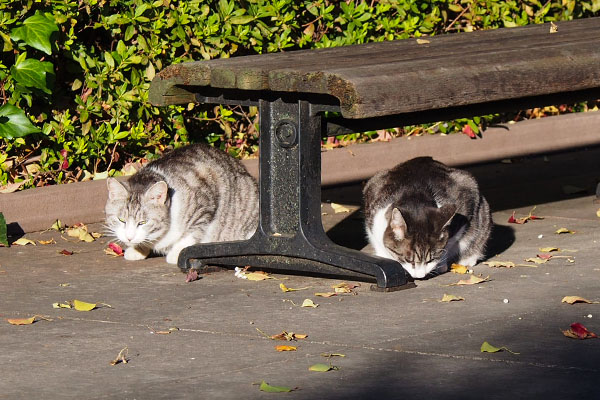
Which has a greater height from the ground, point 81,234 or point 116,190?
point 116,190

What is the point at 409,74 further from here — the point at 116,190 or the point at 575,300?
the point at 116,190

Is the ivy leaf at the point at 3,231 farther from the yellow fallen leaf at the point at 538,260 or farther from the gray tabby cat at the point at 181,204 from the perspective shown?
the yellow fallen leaf at the point at 538,260

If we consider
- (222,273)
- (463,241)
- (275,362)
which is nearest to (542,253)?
(463,241)

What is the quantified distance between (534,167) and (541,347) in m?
5.02

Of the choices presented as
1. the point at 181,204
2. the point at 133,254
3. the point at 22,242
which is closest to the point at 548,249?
the point at 181,204

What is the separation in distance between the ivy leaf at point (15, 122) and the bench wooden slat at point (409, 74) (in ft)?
4.06

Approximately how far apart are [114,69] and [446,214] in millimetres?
2761

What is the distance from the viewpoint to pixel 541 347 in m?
4.37

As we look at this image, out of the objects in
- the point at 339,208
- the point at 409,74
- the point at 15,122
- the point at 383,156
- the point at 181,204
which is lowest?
the point at 339,208

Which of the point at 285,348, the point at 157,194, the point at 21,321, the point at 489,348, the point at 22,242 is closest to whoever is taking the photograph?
the point at 489,348

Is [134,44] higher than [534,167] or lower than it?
higher

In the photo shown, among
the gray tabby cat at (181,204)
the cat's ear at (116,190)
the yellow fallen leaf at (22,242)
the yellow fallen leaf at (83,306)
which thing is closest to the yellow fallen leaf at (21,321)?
the yellow fallen leaf at (83,306)

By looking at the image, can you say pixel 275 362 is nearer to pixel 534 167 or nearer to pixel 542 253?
pixel 542 253

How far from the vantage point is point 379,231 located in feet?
19.5
